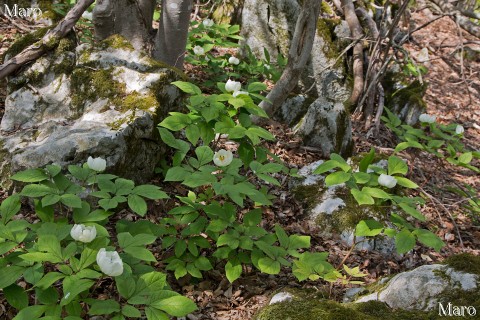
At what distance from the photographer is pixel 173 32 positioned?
12.0 ft

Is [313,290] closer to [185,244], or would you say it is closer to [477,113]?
[185,244]

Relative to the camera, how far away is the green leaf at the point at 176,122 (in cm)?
254

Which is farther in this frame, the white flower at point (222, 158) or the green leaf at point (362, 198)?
the white flower at point (222, 158)

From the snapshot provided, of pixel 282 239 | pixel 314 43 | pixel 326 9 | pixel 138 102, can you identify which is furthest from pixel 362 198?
pixel 326 9

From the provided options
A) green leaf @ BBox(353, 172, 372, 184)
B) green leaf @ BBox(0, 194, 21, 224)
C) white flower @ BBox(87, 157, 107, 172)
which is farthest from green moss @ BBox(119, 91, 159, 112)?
green leaf @ BBox(353, 172, 372, 184)

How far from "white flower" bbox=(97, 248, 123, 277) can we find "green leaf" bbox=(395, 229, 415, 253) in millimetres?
1297

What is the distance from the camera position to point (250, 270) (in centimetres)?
280

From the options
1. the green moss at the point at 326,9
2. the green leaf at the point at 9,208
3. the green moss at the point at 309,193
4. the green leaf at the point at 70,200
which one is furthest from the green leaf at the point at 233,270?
the green moss at the point at 326,9

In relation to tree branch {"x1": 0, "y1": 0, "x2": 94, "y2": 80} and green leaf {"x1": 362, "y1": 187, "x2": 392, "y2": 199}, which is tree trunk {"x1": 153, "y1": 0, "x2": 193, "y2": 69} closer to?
tree branch {"x1": 0, "y1": 0, "x2": 94, "y2": 80}

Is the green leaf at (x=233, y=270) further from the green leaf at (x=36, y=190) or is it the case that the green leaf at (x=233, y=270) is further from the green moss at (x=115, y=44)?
the green moss at (x=115, y=44)

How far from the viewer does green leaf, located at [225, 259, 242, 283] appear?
94.2 inches

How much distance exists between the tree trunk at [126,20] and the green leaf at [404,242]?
2.68 m

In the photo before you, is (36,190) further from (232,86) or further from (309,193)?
(309,193)

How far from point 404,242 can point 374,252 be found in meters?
1.12
